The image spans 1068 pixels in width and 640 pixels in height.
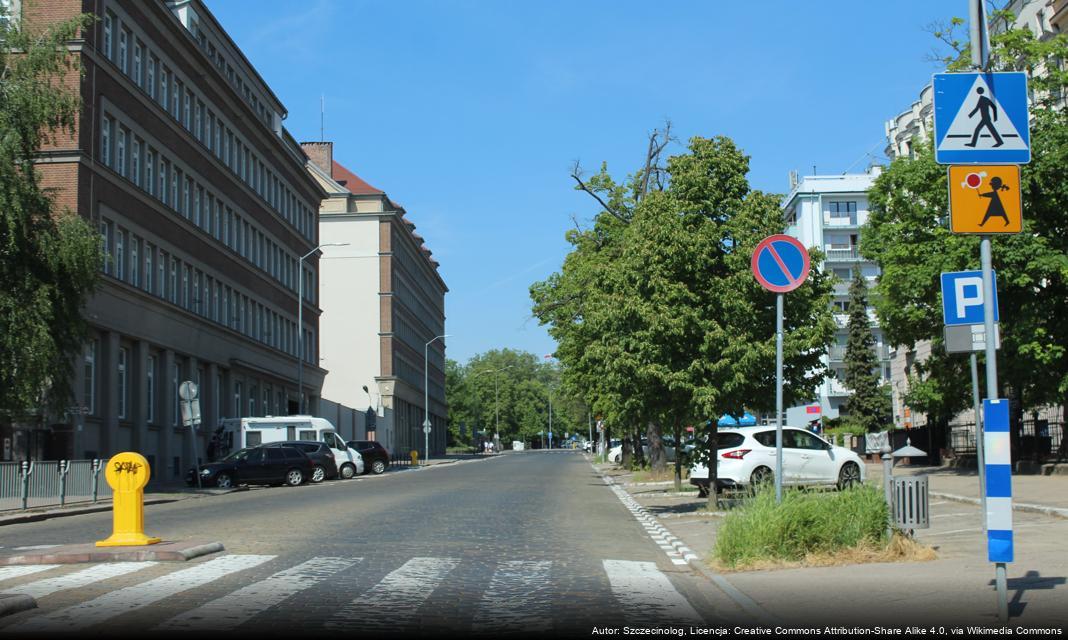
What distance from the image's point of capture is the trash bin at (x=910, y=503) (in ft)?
43.0

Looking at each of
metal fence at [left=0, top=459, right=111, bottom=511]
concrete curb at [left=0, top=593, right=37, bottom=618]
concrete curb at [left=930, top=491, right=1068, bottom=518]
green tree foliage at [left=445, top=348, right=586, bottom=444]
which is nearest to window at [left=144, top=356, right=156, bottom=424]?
metal fence at [left=0, top=459, right=111, bottom=511]

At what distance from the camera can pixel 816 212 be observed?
308 ft

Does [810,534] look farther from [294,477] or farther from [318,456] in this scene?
[318,456]

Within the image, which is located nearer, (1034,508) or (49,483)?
(1034,508)

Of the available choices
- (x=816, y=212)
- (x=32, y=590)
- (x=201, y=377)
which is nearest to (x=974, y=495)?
(x=32, y=590)

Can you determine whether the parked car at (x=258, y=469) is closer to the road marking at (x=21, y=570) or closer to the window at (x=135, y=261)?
the window at (x=135, y=261)

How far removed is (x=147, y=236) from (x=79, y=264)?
16853mm

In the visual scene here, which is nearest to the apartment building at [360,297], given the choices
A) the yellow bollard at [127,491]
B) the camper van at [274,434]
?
the camper van at [274,434]

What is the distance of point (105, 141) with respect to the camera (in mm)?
41875

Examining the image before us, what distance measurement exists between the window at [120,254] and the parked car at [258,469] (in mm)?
7931

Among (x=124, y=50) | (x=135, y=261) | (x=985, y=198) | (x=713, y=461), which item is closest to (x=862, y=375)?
(x=135, y=261)

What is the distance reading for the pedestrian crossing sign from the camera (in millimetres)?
8805

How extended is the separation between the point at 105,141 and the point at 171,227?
316 inches

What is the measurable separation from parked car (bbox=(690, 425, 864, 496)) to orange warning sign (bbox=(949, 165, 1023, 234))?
17.2 meters
